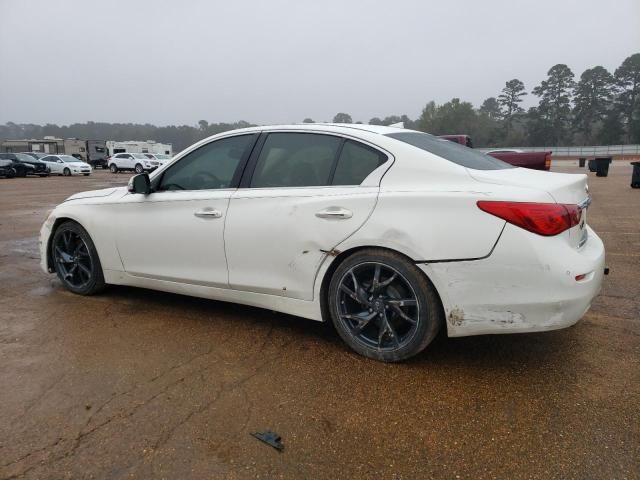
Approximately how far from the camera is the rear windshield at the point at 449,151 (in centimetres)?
296

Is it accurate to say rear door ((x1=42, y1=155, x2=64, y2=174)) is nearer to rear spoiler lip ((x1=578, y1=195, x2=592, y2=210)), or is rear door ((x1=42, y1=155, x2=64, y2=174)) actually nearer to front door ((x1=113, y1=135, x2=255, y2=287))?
front door ((x1=113, y1=135, x2=255, y2=287))

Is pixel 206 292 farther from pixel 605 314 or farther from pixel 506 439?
pixel 605 314

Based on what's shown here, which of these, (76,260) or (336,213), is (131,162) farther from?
(336,213)

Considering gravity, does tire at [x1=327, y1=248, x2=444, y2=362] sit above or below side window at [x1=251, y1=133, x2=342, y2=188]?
below

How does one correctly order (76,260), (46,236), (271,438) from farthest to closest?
(46,236) → (76,260) → (271,438)

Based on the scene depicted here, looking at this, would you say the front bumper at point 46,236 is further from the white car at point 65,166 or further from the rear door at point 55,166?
the rear door at point 55,166

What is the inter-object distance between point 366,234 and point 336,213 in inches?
9.6

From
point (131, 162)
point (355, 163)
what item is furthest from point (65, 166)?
point (355, 163)

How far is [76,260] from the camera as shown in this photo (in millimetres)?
4254

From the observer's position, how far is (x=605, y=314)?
365 centimetres

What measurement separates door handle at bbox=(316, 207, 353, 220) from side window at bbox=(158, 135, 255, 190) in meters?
0.88

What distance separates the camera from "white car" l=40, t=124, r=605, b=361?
2.51 metres

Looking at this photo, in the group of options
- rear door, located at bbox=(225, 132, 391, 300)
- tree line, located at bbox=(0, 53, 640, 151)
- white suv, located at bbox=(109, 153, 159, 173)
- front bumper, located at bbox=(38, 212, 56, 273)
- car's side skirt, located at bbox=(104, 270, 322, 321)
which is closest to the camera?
rear door, located at bbox=(225, 132, 391, 300)

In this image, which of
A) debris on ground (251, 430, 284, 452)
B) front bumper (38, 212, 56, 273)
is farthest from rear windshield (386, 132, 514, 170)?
front bumper (38, 212, 56, 273)
